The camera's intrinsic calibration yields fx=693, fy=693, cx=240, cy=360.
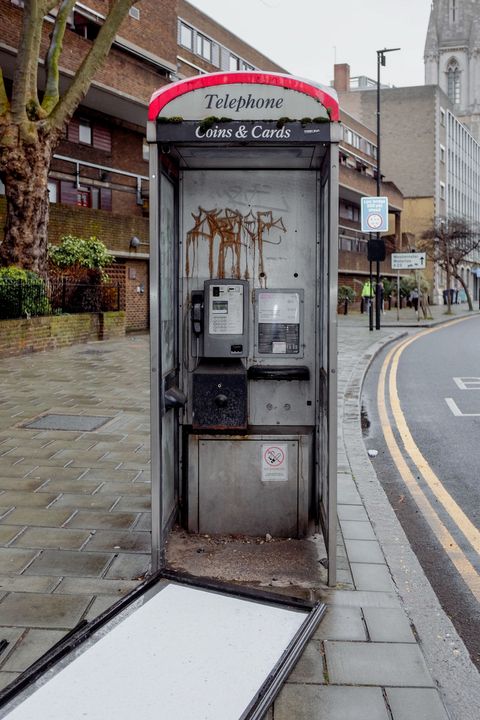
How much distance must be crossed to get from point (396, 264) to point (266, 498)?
31.4 meters

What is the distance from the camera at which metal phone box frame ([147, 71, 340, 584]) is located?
179 inches

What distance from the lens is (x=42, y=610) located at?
374cm

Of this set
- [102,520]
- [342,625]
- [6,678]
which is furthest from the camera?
[102,520]

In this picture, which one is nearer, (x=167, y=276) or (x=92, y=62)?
(x=167, y=276)

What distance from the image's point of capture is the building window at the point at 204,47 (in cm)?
3725

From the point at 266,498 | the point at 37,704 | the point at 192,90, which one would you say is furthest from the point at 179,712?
the point at 192,90

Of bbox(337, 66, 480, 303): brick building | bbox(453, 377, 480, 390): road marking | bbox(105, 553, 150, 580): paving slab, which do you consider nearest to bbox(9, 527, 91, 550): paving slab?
bbox(105, 553, 150, 580): paving slab

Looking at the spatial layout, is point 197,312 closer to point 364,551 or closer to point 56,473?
point 364,551

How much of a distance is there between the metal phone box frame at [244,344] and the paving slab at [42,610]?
0.59 m

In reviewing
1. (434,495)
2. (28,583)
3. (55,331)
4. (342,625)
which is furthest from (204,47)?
(342,625)

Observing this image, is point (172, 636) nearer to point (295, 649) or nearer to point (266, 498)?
point (295, 649)

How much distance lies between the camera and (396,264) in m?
34.8

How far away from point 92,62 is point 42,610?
16.4 m

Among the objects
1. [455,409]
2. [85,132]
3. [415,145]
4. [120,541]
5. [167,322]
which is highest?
[415,145]
